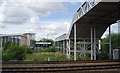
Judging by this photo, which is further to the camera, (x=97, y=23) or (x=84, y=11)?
(x=97, y=23)

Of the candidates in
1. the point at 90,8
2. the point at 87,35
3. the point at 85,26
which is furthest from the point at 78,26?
the point at 90,8

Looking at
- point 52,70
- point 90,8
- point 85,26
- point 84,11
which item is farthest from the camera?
point 85,26

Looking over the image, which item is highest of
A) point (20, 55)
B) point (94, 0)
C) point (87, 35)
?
point (94, 0)

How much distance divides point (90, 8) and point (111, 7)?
246cm

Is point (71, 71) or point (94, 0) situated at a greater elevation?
point (94, 0)

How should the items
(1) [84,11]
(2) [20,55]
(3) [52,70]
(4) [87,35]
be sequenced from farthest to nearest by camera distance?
(4) [87,35], (2) [20,55], (1) [84,11], (3) [52,70]

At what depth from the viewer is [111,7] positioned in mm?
25016

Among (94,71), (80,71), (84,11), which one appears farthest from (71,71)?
(84,11)

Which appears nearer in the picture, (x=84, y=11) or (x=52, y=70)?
(x=52, y=70)

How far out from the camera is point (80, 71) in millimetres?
12703

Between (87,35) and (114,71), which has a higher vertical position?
(87,35)

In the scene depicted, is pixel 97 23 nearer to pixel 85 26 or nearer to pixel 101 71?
pixel 85 26

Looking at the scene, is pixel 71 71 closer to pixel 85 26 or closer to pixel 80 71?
pixel 80 71

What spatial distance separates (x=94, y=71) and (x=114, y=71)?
46.0 inches
